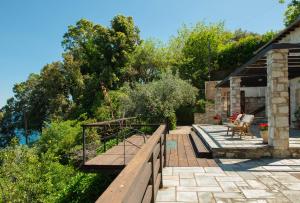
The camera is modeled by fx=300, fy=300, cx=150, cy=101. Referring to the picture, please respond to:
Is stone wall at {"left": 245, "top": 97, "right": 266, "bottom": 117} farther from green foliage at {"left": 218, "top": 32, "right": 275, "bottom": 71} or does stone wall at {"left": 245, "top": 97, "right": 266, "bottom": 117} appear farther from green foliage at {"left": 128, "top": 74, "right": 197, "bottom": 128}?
green foliage at {"left": 218, "top": 32, "right": 275, "bottom": 71}

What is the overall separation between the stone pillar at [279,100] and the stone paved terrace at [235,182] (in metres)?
0.60

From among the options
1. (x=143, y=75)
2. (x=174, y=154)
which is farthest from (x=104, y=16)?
(x=174, y=154)

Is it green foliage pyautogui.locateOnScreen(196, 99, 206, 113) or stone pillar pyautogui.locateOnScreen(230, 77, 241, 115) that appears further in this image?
green foliage pyautogui.locateOnScreen(196, 99, 206, 113)

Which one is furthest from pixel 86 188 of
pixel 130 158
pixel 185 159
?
pixel 185 159

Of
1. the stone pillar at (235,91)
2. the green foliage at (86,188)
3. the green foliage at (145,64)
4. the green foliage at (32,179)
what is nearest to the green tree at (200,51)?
the green foliage at (145,64)

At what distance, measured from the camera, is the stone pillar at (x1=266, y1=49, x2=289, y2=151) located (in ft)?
25.8

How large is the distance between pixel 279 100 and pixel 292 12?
17813mm

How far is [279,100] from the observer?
791cm

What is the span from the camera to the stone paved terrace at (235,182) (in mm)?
4660

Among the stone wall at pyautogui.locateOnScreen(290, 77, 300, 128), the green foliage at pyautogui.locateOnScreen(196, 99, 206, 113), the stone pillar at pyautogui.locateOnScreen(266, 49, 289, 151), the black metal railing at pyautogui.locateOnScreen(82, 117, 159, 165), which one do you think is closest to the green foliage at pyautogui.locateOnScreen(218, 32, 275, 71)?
the green foliage at pyautogui.locateOnScreen(196, 99, 206, 113)

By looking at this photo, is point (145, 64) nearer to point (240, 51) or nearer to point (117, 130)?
point (240, 51)

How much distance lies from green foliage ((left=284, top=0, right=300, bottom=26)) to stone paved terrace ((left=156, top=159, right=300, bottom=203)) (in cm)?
1740

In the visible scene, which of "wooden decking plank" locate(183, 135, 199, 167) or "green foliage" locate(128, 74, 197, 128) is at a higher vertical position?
"green foliage" locate(128, 74, 197, 128)

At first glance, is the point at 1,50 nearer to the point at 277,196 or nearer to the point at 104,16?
the point at 104,16
